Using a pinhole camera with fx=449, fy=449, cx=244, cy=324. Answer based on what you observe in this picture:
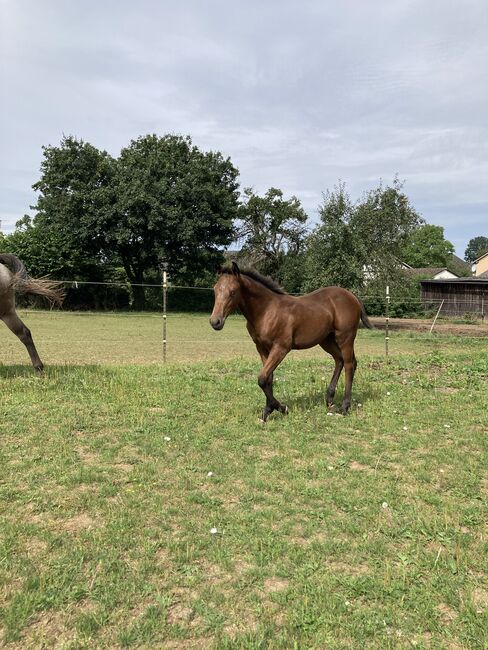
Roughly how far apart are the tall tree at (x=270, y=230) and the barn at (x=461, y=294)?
12801mm

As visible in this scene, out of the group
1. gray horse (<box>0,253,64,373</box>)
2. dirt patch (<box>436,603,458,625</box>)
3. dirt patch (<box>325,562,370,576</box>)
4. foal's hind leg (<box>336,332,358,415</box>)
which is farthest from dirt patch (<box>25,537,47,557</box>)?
gray horse (<box>0,253,64,373</box>)

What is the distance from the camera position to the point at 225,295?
5.41m

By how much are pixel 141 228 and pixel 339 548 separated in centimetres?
3161

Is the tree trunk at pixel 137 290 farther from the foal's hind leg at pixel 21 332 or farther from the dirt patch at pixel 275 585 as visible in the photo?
the dirt patch at pixel 275 585

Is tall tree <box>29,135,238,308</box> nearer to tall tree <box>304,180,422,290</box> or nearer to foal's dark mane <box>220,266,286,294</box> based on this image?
tall tree <box>304,180,422,290</box>

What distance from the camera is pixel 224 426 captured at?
18.0 ft

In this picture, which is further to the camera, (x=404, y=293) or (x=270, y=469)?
(x=404, y=293)

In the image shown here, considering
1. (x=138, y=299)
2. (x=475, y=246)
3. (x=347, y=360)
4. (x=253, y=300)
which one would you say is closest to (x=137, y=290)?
(x=138, y=299)

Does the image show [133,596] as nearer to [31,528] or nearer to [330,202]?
[31,528]

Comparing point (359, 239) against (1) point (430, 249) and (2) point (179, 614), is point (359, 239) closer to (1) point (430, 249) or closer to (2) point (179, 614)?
(2) point (179, 614)

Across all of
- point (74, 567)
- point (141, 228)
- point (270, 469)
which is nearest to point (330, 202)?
point (141, 228)

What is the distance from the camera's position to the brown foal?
5547 millimetres

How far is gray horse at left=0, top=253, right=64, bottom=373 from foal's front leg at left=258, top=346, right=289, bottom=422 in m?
4.08

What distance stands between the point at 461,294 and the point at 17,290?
3346 cm
